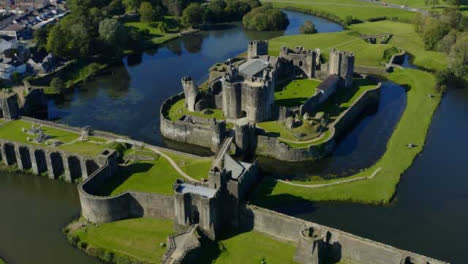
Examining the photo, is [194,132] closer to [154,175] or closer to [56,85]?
[154,175]

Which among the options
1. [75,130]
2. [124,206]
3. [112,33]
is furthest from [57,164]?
[112,33]

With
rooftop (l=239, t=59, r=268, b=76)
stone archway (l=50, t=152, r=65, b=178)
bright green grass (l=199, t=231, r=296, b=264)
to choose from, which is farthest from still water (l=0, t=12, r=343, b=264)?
rooftop (l=239, t=59, r=268, b=76)

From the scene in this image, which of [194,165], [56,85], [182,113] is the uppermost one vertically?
[56,85]

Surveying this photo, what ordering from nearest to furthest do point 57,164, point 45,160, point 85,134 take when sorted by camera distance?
point 57,164, point 45,160, point 85,134

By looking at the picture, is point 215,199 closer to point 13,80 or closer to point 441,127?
point 441,127

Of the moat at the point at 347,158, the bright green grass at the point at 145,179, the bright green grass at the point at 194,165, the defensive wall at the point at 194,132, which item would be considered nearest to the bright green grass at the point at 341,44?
the moat at the point at 347,158

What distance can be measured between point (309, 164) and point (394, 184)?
12.1 metres

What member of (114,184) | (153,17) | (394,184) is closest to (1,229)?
(114,184)

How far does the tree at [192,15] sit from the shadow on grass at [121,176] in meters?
90.6

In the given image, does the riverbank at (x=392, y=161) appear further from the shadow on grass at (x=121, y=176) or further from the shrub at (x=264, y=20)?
the shrub at (x=264, y=20)

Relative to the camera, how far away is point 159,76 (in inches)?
4144

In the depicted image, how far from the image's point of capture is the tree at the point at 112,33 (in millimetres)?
115750

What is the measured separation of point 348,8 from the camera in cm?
16475

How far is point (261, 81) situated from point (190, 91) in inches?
475
